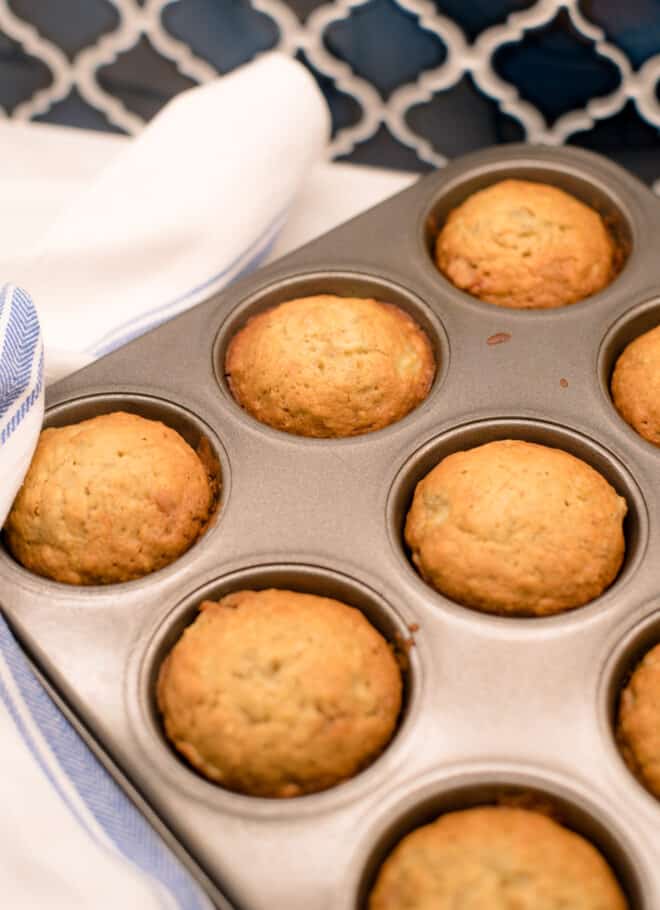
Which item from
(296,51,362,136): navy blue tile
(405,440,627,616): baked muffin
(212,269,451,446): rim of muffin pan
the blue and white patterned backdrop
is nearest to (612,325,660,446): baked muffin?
(405,440,627,616): baked muffin

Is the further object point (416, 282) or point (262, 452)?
point (416, 282)

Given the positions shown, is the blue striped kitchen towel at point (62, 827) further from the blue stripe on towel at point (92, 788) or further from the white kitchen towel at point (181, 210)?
the white kitchen towel at point (181, 210)

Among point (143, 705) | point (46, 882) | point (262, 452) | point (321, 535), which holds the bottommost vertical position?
point (46, 882)

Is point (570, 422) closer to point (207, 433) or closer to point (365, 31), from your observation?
point (207, 433)

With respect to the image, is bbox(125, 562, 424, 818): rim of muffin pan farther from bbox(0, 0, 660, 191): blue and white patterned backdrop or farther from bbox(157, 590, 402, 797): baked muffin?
bbox(0, 0, 660, 191): blue and white patterned backdrop

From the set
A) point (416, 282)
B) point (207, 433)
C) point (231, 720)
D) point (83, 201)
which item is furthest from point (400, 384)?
point (83, 201)
